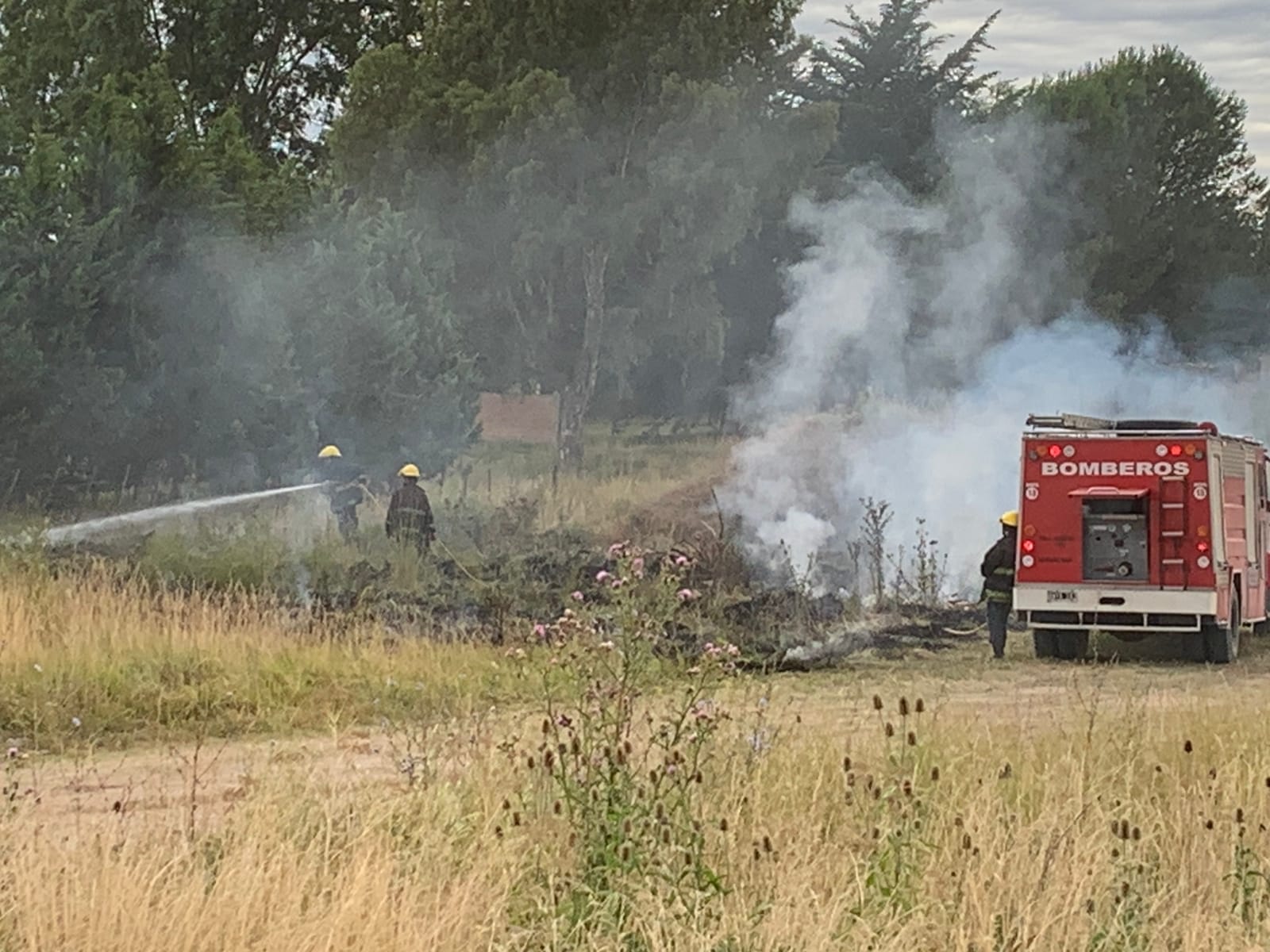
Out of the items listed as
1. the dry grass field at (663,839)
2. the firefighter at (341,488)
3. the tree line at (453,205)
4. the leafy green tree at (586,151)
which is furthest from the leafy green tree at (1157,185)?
the dry grass field at (663,839)

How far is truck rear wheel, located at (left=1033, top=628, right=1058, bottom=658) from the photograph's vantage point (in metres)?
19.9

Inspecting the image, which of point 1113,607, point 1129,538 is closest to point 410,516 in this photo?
point 1113,607

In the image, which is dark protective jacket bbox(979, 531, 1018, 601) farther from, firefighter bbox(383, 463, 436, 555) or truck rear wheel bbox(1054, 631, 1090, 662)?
firefighter bbox(383, 463, 436, 555)

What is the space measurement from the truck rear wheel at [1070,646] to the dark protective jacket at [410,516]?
720cm

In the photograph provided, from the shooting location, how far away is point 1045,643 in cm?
1994

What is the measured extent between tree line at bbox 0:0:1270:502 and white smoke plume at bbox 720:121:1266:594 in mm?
1142

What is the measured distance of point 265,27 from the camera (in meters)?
44.9

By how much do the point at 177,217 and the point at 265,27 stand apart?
1902 cm

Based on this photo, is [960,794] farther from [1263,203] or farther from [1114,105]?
[1263,203]

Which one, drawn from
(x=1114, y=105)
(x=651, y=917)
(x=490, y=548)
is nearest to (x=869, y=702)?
(x=651, y=917)

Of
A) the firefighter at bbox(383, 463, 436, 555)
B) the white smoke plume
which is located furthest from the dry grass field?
the white smoke plume

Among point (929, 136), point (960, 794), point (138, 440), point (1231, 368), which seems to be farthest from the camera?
point (929, 136)

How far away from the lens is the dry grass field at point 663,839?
668cm

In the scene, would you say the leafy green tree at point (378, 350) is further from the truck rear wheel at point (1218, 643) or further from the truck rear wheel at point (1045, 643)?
the truck rear wheel at point (1218, 643)
